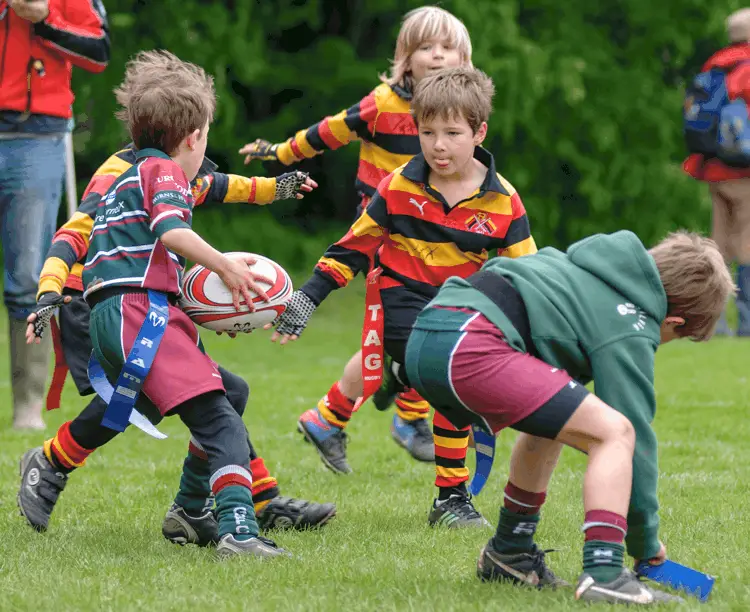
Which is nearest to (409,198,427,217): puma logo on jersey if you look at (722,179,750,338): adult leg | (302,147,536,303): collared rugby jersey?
(302,147,536,303): collared rugby jersey

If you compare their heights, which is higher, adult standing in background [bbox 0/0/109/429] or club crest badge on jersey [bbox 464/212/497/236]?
club crest badge on jersey [bbox 464/212/497/236]

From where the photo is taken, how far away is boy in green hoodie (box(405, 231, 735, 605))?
3.78 meters

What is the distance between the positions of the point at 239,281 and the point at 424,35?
237 cm

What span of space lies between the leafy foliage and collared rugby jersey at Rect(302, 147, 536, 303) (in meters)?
10.3

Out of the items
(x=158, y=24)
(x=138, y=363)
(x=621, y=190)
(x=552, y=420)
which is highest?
(x=552, y=420)

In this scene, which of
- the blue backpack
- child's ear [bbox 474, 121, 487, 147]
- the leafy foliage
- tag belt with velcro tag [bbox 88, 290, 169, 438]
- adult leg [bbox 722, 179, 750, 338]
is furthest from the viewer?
the leafy foliage

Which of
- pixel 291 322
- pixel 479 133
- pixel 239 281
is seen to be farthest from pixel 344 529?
pixel 479 133

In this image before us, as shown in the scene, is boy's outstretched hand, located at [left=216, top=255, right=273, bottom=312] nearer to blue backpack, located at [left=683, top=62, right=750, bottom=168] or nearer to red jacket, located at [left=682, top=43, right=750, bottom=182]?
blue backpack, located at [left=683, top=62, right=750, bottom=168]

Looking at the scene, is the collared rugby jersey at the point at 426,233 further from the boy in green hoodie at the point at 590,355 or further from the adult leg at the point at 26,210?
the adult leg at the point at 26,210

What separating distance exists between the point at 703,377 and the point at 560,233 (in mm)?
7762

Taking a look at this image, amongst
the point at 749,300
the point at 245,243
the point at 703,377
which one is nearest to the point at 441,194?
the point at 703,377

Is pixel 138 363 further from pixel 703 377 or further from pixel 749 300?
pixel 749 300

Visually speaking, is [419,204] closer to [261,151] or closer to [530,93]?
[261,151]

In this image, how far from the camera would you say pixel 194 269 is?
15.9ft
